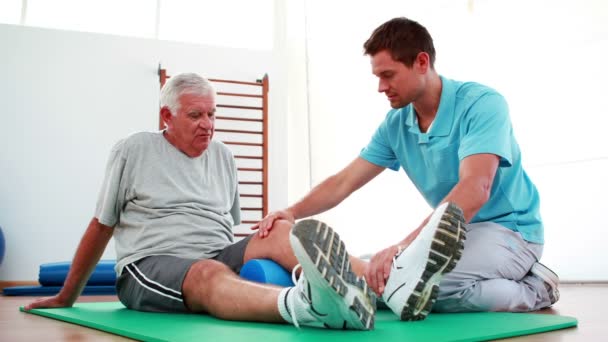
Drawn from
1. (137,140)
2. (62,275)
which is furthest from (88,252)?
(62,275)

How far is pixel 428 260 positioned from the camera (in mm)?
1380

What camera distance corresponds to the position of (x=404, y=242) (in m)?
1.65

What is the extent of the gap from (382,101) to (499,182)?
2.99 m

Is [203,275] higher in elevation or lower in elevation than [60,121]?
lower

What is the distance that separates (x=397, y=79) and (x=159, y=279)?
0.99 metres

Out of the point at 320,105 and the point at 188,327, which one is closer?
the point at 188,327

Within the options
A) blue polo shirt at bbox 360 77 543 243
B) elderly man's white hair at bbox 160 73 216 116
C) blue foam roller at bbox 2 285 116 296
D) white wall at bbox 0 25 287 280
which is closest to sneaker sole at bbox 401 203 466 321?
blue polo shirt at bbox 360 77 543 243

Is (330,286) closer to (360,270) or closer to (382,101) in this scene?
(360,270)

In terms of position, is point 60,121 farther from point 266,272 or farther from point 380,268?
point 380,268

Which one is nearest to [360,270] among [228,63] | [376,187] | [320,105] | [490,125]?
[490,125]

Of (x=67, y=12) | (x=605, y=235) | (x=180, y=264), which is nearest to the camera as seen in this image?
(x=180, y=264)

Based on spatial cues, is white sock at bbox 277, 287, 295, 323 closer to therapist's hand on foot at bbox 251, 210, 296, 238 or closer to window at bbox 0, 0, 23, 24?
therapist's hand on foot at bbox 251, 210, 296, 238

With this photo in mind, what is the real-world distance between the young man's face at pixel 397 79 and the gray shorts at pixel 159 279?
0.68m

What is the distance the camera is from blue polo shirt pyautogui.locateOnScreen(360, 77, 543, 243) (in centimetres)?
191
